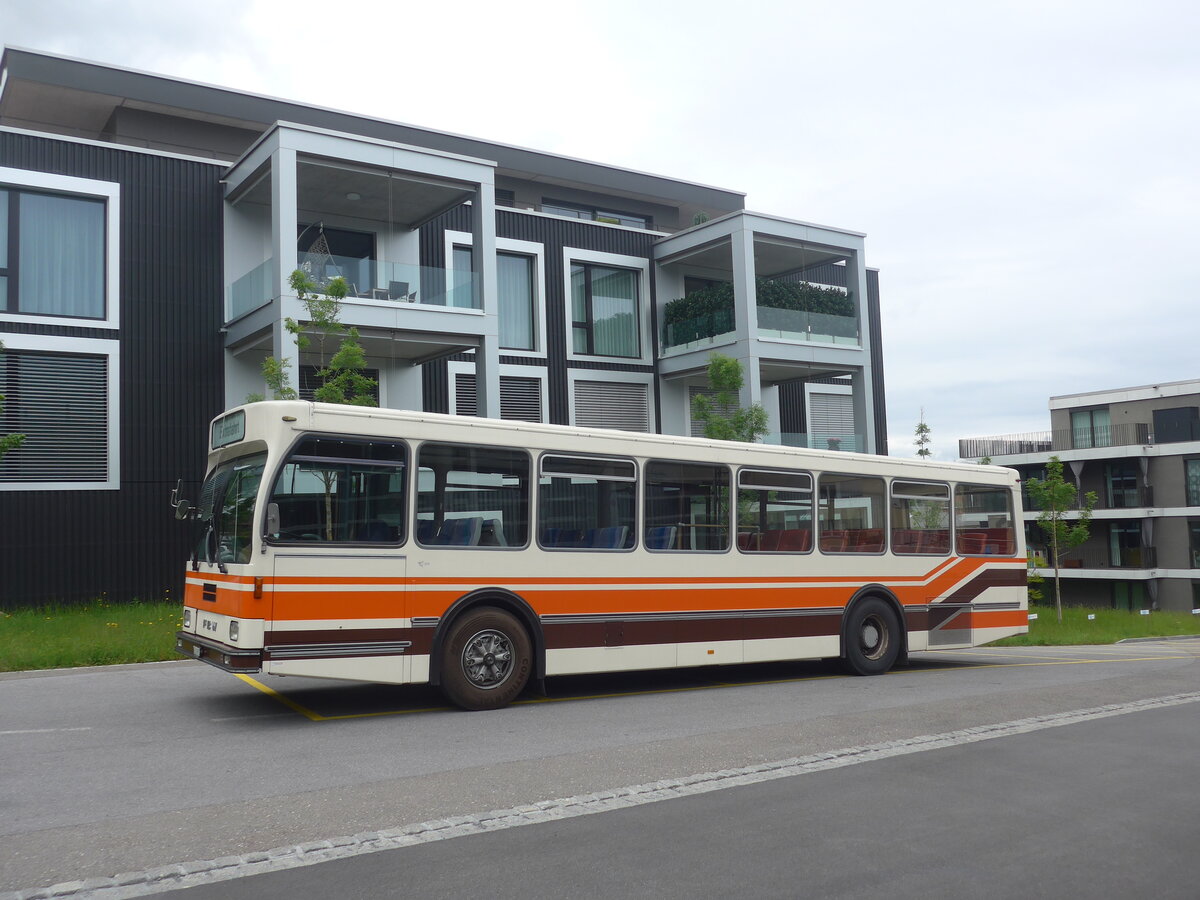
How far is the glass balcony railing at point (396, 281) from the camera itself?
21078mm

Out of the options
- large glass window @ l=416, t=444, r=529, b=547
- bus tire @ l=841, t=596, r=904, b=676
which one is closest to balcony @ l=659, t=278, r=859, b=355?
bus tire @ l=841, t=596, r=904, b=676

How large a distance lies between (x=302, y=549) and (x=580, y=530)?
2923 millimetres

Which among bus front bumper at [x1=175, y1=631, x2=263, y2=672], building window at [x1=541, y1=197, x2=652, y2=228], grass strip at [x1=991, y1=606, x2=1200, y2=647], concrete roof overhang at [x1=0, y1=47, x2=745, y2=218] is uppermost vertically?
concrete roof overhang at [x1=0, y1=47, x2=745, y2=218]

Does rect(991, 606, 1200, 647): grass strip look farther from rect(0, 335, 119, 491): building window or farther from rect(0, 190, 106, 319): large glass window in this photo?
rect(0, 190, 106, 319): large glass window

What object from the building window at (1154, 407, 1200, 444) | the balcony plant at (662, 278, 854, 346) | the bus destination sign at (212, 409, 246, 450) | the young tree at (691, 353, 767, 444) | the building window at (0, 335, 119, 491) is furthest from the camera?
the building window at (1154, 407, 1200, 444)

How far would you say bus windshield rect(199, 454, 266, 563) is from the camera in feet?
30.6

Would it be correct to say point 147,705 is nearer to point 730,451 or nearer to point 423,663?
point 423,663

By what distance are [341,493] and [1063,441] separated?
198ft

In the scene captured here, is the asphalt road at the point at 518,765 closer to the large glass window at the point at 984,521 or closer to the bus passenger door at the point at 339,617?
the bus passenger door at the point at 339,617

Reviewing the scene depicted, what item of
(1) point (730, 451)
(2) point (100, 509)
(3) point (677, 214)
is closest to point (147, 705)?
(1) point (730, 451)

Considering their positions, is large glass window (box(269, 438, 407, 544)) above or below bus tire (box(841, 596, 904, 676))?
above

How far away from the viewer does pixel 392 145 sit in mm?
22047

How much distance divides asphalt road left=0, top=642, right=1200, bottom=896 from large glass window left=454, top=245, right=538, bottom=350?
654 inches

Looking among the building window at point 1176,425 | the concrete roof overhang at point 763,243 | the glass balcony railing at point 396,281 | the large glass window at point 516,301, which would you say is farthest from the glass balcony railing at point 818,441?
the building window at point 1176,425
